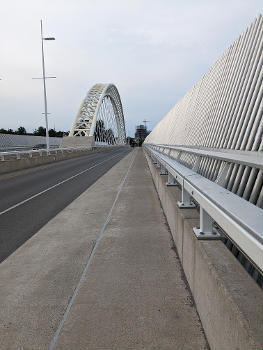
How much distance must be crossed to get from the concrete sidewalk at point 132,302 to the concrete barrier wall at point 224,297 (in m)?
0.27

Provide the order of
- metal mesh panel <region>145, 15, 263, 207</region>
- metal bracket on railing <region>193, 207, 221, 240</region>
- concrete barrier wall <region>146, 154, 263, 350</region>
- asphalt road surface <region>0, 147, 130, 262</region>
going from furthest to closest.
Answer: asphalt road surface <region>0, 147, 130, 262</region> < metal mesh panel <region>145, 15, 263, 207</region> < metal bracket on railing <region>193, 207, 221, 240</region> < concrete barrier wall <region>146, 154, 263, 350</region>

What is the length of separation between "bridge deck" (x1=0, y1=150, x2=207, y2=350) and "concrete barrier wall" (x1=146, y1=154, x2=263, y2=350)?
1.14ft

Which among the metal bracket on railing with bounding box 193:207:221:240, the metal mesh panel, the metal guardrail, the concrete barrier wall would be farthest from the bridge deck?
the metal mesh panel

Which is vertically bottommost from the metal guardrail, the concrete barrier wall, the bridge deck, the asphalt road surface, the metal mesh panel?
the asphalt road surface

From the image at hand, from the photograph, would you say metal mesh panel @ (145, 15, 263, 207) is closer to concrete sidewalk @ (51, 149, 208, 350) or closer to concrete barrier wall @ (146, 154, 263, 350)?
concrete barrier wall @ (146, 154, 263, 350)

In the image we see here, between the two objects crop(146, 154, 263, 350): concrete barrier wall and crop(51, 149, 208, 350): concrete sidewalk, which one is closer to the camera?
crop(146, 154, 263, 350): concrete barrier wall

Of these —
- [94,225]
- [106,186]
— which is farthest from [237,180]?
[106,186]

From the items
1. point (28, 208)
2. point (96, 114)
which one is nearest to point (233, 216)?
point (28, 208)

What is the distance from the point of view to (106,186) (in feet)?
40.7

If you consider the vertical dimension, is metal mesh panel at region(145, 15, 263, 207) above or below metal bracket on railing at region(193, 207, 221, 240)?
above

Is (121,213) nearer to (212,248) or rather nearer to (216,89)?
(216,89)

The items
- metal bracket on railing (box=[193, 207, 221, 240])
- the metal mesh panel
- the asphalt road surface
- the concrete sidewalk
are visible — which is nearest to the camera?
the concrete sidewalk

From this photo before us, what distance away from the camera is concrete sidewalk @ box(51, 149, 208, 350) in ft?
8.94

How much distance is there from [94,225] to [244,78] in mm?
4099
